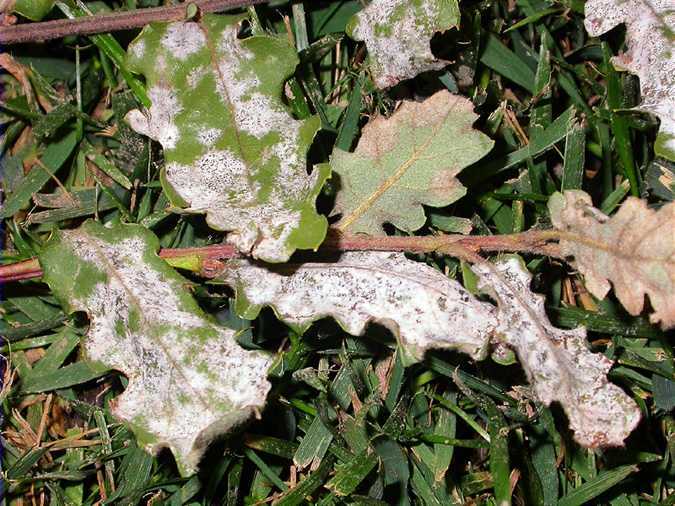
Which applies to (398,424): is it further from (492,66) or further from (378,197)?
(492,66)

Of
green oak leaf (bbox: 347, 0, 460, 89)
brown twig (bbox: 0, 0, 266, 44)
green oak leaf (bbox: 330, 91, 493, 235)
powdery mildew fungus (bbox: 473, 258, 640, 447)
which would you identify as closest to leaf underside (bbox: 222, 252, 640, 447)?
powdery mildew fungus (bbox: 473, 258, 640, 447)

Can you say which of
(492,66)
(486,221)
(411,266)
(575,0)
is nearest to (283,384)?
(411,266)

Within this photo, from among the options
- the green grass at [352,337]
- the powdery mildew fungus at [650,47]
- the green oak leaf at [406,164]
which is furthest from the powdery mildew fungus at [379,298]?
the powdery mildew fungus at [650,47]

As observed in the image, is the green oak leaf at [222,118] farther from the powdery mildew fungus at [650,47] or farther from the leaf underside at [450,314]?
the powdery mildew fungus at [650,47]

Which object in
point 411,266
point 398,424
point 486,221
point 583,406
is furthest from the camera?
point 486,221

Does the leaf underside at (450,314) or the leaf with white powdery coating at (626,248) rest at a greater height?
the leaf with white powdery coating at (626,248)

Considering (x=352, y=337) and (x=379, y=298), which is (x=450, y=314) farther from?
(x=352, y=337)

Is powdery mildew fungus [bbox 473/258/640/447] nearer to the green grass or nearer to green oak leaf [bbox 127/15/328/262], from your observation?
the green grass
